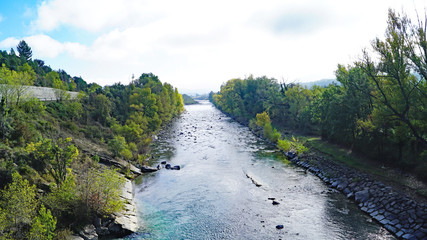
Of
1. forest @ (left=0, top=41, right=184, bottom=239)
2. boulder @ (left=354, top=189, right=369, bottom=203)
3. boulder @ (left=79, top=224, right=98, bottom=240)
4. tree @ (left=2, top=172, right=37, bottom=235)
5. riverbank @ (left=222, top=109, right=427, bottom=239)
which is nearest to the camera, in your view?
tree @ (left=2, top=172, right=37, bottom=235)

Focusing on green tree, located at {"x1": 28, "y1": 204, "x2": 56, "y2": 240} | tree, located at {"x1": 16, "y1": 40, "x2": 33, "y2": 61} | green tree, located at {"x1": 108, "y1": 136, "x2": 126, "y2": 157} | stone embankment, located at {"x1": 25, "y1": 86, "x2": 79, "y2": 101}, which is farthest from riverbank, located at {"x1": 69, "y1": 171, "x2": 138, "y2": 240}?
tree, located at {"x1": 16, "y1": 40, "x2": 33, "y2": 61}

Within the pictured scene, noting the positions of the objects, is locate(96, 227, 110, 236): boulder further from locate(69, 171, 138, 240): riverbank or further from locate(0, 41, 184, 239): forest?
locate(0, 41, 184, 239): forest

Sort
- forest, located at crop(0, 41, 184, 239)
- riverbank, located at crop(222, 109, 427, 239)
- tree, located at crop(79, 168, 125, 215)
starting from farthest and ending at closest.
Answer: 1. tree, located at crop(79, 168, 125, 215)
2. riverbank, located at crop(222, 109, 427, 239)
3. forest, located at crop(0, 41, 184, 239)

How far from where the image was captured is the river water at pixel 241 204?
2156 cm

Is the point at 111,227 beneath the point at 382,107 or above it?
beneath

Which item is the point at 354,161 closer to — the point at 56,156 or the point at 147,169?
the point at 147,169

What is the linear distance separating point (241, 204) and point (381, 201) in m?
13.1

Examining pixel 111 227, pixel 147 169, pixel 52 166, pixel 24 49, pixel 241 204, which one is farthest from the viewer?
pixel 24 49

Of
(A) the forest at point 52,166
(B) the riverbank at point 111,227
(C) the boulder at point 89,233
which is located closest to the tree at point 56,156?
(A) the forest at point 52,166

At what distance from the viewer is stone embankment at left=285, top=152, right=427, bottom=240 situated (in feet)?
68.2

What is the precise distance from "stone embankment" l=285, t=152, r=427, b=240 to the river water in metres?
0.98

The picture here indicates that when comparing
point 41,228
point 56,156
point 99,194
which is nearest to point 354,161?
point 99,194

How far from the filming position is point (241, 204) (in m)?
27.0

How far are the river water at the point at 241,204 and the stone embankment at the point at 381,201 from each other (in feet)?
3.22
